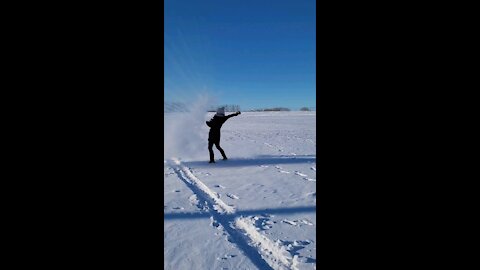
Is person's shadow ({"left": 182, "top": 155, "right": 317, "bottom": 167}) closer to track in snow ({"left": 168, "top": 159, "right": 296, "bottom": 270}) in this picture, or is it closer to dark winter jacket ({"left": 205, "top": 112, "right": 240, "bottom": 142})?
dark winter jacket ({"left": 205, "top": 112, "right": 240, "bottom": 142})

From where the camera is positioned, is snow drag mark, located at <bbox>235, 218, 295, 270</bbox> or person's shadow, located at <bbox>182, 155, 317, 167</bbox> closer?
snow drag mark, located at <bbox>235, 218, 295, 270</bbox>

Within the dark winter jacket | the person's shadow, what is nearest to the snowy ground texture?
the person's shadow

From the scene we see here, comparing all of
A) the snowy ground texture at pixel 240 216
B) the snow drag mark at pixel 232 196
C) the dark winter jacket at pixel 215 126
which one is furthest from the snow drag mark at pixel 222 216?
the dark winter jacket at pixel 215 126

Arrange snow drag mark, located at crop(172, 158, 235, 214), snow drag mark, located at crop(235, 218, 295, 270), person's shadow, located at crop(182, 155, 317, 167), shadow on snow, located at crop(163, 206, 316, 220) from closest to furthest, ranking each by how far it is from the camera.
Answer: snow drag mark, located at crop(235, 218, 295, 270)
shadow on snow, located at crop(163, 206, 316, 220)
snow drag mark, located at crop(172, 158, 235, 214)
person's shadow, located at crop(182, 155, 317, 167)

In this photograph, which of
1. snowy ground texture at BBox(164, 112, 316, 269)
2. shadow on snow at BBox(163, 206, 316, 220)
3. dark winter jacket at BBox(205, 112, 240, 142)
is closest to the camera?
snowy ground texture at BBox(164, 112, 316, 269)

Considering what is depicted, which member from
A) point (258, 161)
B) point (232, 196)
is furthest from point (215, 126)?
point (232, 196)

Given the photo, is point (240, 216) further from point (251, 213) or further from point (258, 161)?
point (258, 161)

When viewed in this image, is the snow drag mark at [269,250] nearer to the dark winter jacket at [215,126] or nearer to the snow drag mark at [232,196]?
the snow drag mark at [232,196]

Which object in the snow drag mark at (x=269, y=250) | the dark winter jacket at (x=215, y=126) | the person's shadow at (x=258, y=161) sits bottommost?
the snow drag mark at (x=269, y=250)

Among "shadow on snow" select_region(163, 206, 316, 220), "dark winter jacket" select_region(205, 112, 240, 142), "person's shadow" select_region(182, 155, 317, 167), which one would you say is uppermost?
"dark winter jacket" select_region(205, 112, 240, 142)
